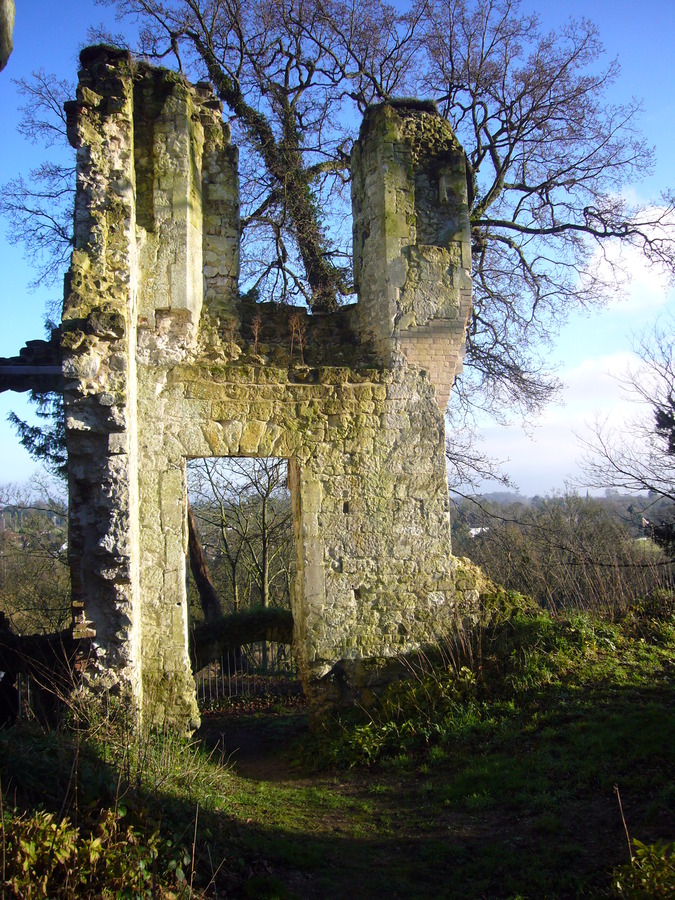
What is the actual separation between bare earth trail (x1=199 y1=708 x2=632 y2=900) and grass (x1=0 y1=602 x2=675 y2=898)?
16 mm

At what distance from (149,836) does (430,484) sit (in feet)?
14.8

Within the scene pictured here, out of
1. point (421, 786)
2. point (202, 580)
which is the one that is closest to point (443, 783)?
point (421, 786)

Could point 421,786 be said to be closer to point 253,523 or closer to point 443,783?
point 443,783

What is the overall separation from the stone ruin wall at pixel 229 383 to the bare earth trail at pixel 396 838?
137 cm

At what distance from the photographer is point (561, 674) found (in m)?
6.55

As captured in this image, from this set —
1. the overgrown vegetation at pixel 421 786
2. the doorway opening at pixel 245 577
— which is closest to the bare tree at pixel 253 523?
the doorway opening at pixel 245 577

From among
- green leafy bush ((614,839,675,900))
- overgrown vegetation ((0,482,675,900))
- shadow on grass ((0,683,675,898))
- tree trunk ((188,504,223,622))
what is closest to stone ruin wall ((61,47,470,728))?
overgrown vegetation ((0,482,675,900))

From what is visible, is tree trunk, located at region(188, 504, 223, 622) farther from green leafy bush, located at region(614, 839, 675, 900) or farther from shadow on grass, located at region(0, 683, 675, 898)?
green leafy bush, located at region(614, 839, 675, 900)

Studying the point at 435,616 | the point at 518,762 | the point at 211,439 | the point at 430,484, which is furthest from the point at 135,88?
the point at 518,762

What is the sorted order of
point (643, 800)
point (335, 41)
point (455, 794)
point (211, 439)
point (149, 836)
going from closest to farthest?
point (149, 836) < point (643, 800) < point (455, 794) < point (211, 439) < point (335, 41)

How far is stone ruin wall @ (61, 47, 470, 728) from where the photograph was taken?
19.2 ft

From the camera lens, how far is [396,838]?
15.2ft

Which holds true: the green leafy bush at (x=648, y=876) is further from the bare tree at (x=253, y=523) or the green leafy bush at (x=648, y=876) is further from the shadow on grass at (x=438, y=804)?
the bare tree at (x=253, y=523)

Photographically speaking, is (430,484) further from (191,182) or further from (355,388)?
(191,182)
